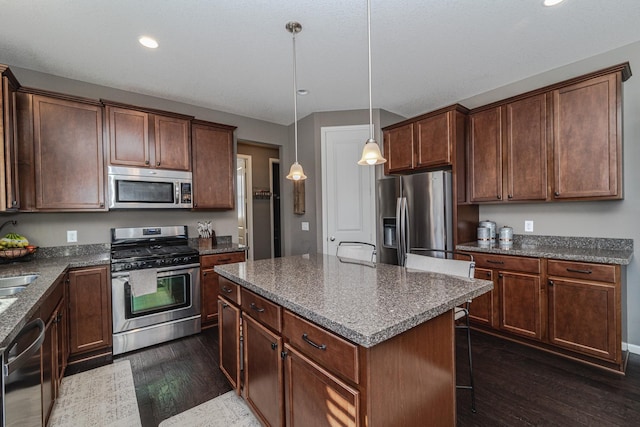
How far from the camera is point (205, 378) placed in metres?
2.33

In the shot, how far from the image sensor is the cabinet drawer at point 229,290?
74.7 inches

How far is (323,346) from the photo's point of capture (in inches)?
45.9

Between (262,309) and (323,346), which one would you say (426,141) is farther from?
(323,346)

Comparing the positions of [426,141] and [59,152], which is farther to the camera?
[426,141]

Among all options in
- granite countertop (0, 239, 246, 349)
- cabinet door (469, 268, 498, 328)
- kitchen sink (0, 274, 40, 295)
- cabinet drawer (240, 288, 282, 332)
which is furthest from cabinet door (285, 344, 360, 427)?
cabinet door (469, 268, 498, 328)

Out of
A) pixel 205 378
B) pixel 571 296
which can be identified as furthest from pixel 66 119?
pixel 571 296

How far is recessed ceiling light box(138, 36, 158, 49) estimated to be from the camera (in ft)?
7.55

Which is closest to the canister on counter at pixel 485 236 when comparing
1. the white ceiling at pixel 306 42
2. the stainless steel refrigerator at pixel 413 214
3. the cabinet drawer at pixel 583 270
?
the stainless steel refrigerator at pixel 413 214

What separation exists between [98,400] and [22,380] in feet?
3.09

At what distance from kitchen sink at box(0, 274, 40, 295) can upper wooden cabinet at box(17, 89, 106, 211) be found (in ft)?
2.80

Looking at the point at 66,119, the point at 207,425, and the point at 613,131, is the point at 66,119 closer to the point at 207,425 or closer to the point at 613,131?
the point at 207,425

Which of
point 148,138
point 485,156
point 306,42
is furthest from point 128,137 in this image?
point 485,156

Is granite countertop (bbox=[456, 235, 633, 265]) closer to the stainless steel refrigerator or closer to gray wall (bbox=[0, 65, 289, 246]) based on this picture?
the stainless steel refrigerator

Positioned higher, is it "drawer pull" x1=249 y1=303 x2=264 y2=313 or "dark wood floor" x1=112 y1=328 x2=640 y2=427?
"drawer pull" x1=249 y1=303 x2=264 y2=313
